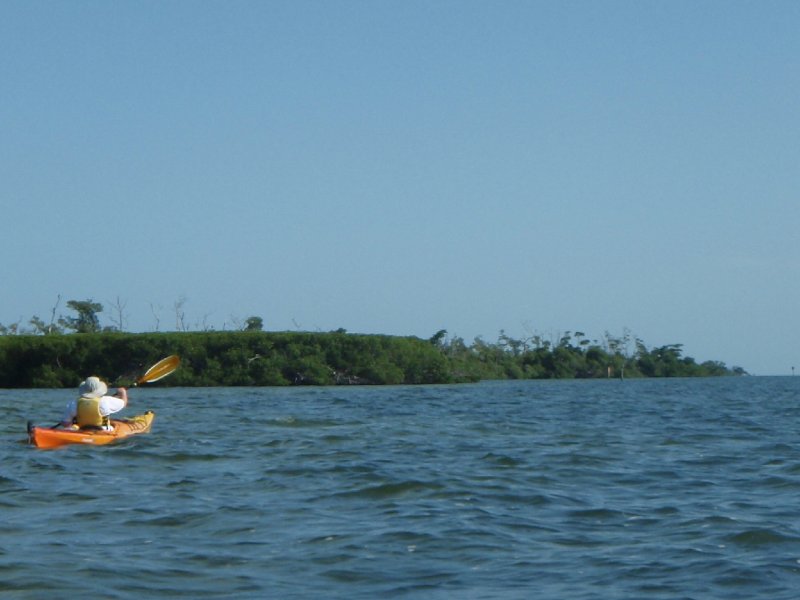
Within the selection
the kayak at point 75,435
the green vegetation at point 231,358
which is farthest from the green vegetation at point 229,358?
the kayak at point 75,435

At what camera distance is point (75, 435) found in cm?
1712

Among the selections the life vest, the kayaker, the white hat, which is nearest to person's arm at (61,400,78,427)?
the kayaker

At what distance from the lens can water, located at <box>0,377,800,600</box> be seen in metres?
7.68

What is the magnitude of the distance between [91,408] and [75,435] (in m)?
0.51

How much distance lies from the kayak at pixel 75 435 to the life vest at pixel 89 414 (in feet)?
0.36

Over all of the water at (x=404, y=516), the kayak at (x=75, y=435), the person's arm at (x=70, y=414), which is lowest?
the water at (x=404, y=516)

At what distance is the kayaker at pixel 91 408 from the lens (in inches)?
687

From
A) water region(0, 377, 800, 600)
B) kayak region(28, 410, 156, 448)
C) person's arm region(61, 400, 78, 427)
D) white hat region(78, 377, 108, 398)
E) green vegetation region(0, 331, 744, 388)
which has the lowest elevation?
water region(0, 377, 800, 600)

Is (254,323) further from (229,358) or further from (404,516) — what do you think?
(404,516)

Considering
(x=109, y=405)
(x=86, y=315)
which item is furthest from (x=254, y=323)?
(x=109, y=405)

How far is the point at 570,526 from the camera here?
984 cm

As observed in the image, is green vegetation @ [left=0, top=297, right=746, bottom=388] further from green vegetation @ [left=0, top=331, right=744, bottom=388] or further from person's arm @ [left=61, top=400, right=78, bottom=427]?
person's arm @ [left=61, top=400, right=78, bottom=427]

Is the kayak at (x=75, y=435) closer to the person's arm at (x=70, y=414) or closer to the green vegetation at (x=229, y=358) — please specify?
the person's arm at (x=70, y=414)

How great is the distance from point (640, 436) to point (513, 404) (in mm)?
13019
